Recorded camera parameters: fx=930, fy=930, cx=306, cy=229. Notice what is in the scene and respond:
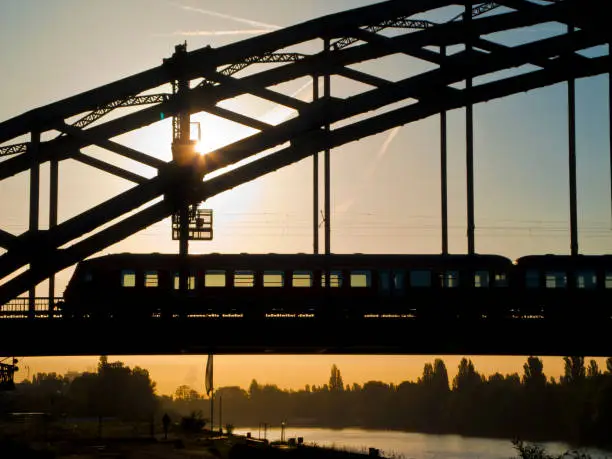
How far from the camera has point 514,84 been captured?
57094mm

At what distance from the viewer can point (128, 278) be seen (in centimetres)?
4403

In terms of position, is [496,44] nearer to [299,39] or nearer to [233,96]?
[299,39]

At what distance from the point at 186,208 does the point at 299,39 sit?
11.3 meters

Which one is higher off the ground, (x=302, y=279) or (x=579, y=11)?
(x=579, y=11)

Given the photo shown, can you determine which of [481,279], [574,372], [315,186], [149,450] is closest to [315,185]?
[315,186]

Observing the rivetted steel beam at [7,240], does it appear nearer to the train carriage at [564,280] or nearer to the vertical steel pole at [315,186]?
the vertical steel pole at [315,186]

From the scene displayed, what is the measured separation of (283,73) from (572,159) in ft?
57.6

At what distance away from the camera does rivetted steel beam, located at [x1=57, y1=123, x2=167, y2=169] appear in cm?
4691

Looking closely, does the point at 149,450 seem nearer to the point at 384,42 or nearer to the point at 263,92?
the point at 263,92

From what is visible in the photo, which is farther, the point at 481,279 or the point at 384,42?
the point at 384,42

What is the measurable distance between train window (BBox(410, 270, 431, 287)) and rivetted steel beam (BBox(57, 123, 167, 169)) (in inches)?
537

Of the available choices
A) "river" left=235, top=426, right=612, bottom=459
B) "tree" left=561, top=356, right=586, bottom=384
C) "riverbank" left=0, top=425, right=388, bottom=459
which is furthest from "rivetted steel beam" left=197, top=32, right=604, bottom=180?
"tree" left=561, top=356, right=586, bottom=384

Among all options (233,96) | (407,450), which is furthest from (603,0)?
(407,450)

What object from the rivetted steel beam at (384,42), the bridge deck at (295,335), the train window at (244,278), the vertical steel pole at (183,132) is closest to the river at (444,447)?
the vertical steel pole at (183,132)
